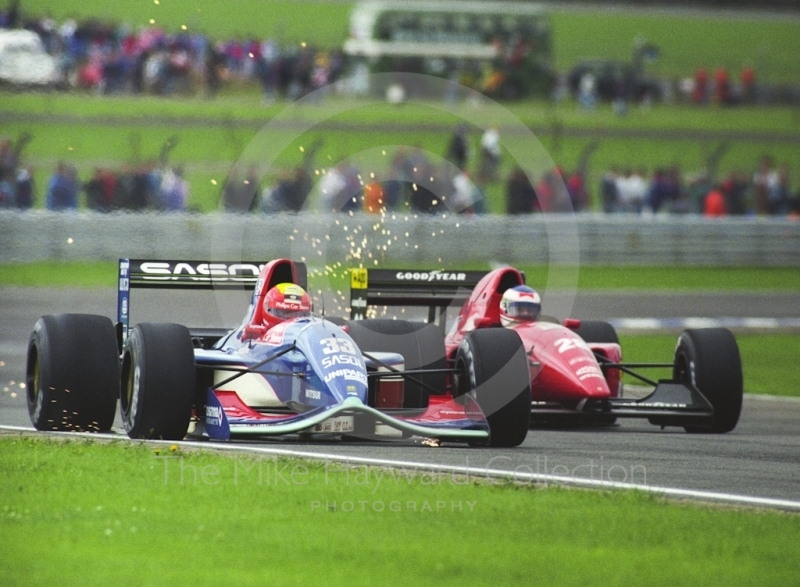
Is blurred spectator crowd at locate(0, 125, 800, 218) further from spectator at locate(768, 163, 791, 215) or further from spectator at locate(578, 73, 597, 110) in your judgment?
spectator at locate(578, 73, 597, 110)

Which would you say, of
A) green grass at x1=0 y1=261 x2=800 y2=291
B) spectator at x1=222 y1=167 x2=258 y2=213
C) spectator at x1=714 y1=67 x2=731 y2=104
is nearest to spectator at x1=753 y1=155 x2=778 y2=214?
green grass at x1=0 y1=261 x2=800 y2=291

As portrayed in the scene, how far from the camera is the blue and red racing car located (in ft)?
35.3

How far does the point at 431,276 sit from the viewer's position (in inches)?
584

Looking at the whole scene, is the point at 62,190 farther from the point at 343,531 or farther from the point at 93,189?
the point at 343,531

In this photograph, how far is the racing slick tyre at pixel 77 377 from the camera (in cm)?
1142

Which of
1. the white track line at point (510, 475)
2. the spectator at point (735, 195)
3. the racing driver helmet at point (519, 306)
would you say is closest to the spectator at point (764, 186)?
the spectator at point (735, 195)

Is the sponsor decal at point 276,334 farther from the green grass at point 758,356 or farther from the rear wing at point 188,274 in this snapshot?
the green grass at point 758,356

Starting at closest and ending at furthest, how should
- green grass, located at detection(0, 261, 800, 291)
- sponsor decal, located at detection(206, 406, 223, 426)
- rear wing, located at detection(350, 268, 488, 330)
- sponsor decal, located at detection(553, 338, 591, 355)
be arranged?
sponsor decal, located at detection(206, 406, 223, 426) < sponsor decal, located at detection(553, 338, 591, 355) < rear wing, located at detection(350, 268, 488, 330) < green grass, located at detection(0, 261, 800, 291)

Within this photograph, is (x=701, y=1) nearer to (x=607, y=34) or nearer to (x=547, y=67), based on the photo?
(x=607, y=34)

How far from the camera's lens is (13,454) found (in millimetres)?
10180

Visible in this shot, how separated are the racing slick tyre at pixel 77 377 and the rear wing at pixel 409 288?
10.6 feet

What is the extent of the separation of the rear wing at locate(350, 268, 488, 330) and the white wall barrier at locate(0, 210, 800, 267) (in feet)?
42.1

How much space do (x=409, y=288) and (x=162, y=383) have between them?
14.6 feet

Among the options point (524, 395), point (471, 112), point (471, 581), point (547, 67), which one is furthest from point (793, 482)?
point (547, 67)
